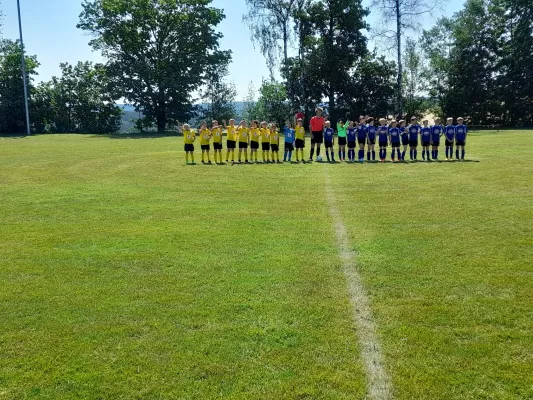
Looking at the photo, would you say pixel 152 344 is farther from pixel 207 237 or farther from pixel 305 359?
pixel 207 237

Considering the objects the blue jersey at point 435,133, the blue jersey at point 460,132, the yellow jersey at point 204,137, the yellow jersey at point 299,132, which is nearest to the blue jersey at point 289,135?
the yellow jersey at point 299,132

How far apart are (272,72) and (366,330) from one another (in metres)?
44.6

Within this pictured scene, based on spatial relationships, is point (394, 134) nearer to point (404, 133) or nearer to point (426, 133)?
point (404, 133)

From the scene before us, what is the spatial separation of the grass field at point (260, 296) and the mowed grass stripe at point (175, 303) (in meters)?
0.02

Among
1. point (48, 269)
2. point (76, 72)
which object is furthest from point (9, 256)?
point (76, 72)

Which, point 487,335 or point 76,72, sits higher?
point 76,72

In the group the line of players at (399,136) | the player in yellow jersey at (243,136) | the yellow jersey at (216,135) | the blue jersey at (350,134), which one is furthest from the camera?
the player in yellow jersey at (243,136)

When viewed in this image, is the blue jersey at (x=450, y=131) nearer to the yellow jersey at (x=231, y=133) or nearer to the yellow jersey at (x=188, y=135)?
the yellow jersey at (x=231, y=133)

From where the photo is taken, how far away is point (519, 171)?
14.8m

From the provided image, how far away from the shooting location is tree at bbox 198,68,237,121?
5331 centimetres

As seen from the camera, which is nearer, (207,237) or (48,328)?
(48,328)

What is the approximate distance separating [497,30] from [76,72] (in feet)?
140

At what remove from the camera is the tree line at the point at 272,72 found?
4622 cm

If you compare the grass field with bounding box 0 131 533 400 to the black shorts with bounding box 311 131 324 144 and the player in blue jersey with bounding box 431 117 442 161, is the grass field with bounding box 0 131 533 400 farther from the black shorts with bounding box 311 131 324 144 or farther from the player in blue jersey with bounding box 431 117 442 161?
the black shorts with bounding box 311 131 324 144
